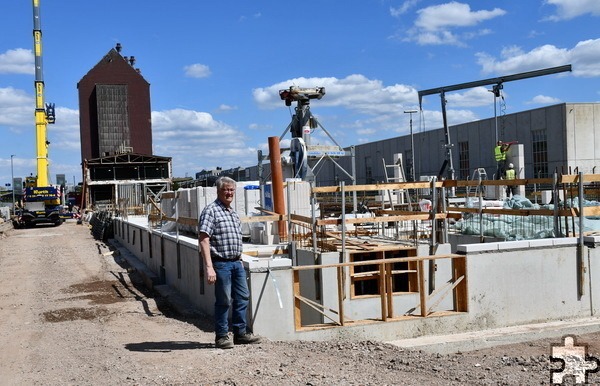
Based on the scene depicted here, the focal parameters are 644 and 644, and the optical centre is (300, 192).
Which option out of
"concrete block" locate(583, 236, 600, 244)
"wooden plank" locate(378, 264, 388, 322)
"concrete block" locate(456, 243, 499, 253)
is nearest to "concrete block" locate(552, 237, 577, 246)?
"concrete block" locate(583, 236, 600, 244)

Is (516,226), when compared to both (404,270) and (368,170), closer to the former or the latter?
(404,270)

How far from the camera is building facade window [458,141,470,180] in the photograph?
43.2 metres

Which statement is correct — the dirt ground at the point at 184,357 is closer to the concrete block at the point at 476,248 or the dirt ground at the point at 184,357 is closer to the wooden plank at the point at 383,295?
the wooden plank at the point at 383,295

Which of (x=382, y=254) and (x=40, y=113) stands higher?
(x=40, y=113)

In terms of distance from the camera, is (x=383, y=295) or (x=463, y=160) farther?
(x=463, y=160)

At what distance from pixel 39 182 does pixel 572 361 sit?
145 feet

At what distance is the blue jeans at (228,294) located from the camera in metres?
7.05

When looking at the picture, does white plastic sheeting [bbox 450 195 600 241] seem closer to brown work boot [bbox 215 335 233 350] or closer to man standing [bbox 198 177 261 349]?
man standing [bbox 198 177 261 349]

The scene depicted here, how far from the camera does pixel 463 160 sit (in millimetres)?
43750

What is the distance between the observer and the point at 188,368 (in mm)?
6496

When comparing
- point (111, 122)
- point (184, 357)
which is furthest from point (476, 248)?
point (111, 122)

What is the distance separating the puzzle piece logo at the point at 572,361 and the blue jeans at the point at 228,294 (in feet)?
11.6

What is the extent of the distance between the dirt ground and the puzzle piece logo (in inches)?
4.5

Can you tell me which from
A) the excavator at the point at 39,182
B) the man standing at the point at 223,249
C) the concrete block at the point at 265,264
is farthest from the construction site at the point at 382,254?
the excavator at the point at 39,182
